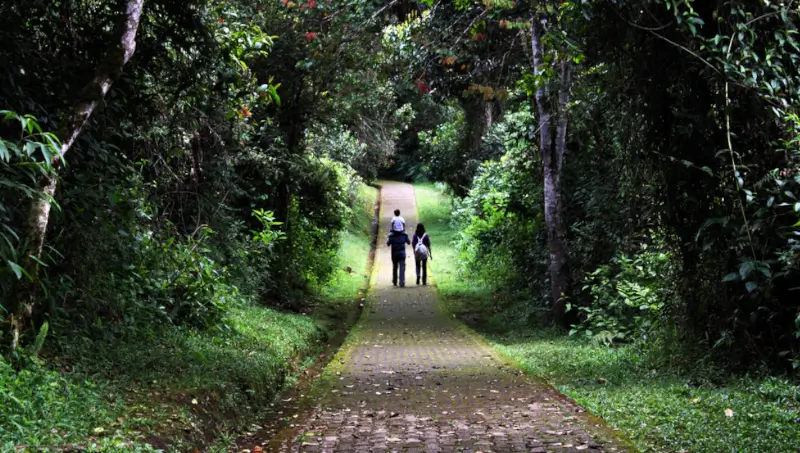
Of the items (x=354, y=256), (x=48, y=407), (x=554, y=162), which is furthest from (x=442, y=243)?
(x=48, y=407)

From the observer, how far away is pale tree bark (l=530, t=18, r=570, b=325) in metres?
12.5

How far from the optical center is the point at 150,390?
6062 millimetres

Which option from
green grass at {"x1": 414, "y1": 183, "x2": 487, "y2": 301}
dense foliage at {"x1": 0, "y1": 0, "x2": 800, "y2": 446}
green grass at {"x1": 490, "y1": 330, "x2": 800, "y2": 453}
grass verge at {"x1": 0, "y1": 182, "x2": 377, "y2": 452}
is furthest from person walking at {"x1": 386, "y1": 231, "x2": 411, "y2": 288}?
green grass at {"x1": 490, "y1": 330, "x2": 800, "y2": 453}

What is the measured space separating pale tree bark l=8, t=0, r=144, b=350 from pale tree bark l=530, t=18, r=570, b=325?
771cm

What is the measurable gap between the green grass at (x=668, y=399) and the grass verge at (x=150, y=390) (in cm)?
344

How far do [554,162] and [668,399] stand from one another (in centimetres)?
699

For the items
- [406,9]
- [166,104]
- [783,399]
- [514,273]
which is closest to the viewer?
[783,399]

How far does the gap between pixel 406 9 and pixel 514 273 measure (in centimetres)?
692

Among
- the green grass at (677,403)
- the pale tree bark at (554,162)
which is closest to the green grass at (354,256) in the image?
the pale tree bark at (554,162)

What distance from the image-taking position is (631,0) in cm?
755

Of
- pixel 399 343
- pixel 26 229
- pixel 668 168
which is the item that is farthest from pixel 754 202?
pixel 399 343

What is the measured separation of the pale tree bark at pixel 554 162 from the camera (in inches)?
492

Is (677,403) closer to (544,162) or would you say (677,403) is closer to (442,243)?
(544,162)

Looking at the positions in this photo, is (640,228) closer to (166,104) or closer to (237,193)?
(166,104)
